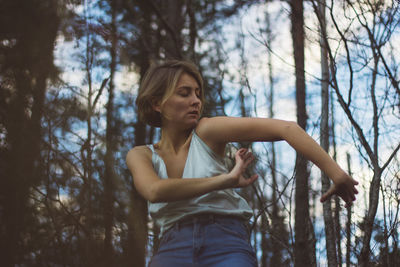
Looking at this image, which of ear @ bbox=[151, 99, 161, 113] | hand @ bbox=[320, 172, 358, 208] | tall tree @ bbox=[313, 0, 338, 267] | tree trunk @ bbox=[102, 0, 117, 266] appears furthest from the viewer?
tree trunk @ bbox=[102, 0, 117, 266]

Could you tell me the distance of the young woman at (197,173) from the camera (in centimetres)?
140

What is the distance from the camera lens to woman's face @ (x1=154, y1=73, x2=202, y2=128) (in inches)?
68.3

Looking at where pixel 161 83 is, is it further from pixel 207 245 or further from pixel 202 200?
pixel 207 245

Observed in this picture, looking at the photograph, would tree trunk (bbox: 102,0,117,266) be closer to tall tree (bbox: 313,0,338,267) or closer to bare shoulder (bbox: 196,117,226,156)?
tall tree (bbox: 313,0,338,267)

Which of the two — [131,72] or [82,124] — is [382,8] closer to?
[82,124]

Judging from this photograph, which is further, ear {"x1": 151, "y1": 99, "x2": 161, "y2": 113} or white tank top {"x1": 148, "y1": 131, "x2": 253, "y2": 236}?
ear {"x1": 151, "y1": 99, "x2": 161, "y2": 113}

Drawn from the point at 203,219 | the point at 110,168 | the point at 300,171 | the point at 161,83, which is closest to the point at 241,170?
the point at 203,219

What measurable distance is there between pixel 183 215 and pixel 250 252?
307 millimetres

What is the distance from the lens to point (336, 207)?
300 cm

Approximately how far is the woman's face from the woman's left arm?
0.09m

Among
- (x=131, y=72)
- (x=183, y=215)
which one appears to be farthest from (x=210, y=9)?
(x=183, y=215)

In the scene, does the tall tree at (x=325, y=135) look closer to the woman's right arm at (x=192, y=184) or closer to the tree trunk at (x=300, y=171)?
the tree trunk at (x=300, y=171)

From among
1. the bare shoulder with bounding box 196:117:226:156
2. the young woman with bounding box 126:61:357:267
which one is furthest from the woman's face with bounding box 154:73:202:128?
the bare shoulder with bounding box 196:117:226:156

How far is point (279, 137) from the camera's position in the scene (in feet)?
4.77
